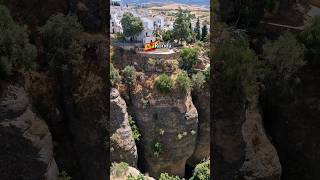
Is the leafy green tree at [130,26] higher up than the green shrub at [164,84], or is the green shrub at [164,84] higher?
the leafy green tree at [130,26]

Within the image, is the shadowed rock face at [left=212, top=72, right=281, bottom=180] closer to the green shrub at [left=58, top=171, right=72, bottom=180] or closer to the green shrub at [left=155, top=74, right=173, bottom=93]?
the green shrub at [left=58, top=171, right=72, bottom=180]

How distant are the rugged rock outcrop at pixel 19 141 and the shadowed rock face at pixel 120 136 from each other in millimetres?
18533

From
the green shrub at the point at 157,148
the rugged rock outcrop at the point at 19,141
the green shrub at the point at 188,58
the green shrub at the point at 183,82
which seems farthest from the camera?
the green shrub at the point at 188,58

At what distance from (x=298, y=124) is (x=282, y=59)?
133 centimetres

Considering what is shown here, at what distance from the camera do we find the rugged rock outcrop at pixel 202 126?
31203 mm

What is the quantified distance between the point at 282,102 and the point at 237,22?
1.88 m

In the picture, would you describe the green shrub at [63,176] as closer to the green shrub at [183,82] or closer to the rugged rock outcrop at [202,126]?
the green shrub at [183,82]

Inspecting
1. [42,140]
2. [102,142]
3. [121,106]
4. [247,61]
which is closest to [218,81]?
[247,61]

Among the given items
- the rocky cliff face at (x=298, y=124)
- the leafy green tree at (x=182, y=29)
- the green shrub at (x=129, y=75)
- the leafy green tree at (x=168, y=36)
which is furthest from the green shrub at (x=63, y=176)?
the leafy green tree at (x=168, y=36)

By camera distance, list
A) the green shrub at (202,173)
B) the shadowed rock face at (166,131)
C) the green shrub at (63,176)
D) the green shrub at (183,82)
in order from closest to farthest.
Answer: the green shrub at (63,176), the green shrub at (202,173), the shadowed rock face at (166,131), the green shrub at (183,82)

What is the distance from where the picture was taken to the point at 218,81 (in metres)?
9.77

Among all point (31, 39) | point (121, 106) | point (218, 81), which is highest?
point (31, 39)

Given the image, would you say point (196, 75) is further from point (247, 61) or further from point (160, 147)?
point (247, 61)

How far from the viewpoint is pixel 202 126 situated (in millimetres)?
31406
